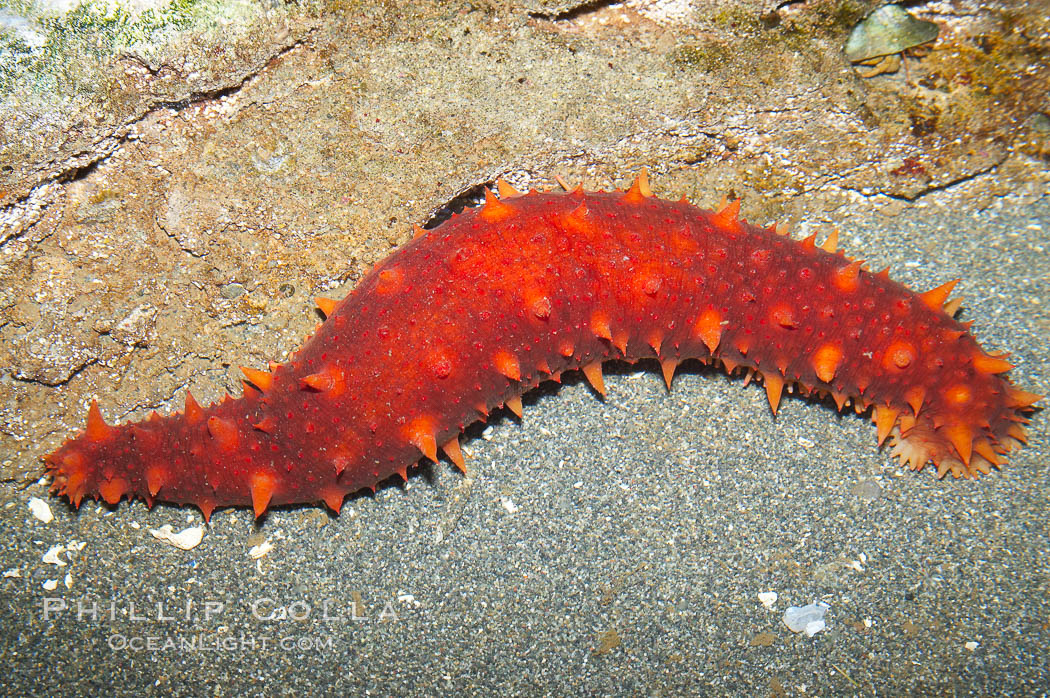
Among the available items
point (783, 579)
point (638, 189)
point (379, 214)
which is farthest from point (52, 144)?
point (783, 579)

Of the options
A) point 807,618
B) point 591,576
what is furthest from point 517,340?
point 807,618

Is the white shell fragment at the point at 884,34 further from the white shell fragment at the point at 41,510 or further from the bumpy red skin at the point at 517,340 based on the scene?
the white shell fragment at the point at 41,510

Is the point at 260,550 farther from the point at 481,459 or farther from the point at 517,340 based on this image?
the point at 517,340

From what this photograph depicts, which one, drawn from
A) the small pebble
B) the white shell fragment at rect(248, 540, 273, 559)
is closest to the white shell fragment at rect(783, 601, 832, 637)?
the white shell fragment at rect(248, 540, 273, 559)

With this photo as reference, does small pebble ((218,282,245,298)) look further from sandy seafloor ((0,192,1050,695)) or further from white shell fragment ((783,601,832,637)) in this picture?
white shell fragment ((783,601,832,637))

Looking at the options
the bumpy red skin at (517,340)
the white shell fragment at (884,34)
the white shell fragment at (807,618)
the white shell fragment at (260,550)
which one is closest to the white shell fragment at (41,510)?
the bumpy red skin at (517,340)
